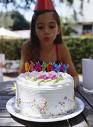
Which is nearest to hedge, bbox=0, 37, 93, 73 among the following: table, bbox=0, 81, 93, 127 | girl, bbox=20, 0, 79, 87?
girl, bbox=20, 0, 79, 87

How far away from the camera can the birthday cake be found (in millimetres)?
1290

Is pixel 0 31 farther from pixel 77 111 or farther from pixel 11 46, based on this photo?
pixel 77 111

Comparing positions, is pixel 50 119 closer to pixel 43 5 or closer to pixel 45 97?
pixel 45 97

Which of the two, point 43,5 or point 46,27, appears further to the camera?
point 43,5

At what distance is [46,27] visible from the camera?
6.92 feet

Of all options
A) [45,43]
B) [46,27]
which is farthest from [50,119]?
[45,43]

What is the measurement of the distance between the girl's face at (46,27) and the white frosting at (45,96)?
804 millimetres

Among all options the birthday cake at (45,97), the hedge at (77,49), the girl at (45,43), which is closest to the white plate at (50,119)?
the birthday cake at (45,97)

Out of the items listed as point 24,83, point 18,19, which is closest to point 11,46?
point 24,83

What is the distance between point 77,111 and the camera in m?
1.38

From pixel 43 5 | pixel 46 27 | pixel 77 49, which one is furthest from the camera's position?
pixel 77 49

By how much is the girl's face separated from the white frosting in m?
0.80

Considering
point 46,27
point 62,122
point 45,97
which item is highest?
point 46,27

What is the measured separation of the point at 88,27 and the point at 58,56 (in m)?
17.0
